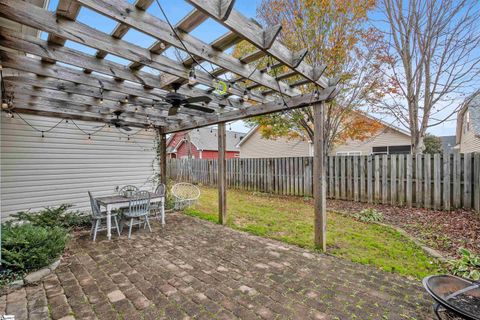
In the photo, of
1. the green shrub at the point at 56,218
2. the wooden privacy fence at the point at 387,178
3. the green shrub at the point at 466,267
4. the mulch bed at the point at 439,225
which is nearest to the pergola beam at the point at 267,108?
the green shrub at the point at 466,267

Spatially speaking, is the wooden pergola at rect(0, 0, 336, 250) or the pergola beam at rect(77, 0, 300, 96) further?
the wooden pergola at rect(0, 0, 336, 250)

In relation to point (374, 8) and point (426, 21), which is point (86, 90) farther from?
point (426, 21)

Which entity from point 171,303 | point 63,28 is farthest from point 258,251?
point 63,28

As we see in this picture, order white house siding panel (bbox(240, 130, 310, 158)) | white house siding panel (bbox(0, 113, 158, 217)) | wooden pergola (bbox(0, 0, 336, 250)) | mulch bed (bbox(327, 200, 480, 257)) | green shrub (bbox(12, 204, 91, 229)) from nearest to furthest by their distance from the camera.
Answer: wooden pergola (bbox(0, 0, 336, 250)), mulch bed (bbox(327, 200, 480, 257)), green shrub (bbox(12, 204, 91, 229)), white house siding panel (bbox(0, 113, 158, 217)), white house siding panel (bbox(240, 130, 310, 158))

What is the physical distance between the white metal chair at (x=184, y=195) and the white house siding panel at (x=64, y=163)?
0.96m

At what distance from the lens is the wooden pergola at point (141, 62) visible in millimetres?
1900

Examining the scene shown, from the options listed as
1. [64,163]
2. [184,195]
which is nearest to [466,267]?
[184,195]

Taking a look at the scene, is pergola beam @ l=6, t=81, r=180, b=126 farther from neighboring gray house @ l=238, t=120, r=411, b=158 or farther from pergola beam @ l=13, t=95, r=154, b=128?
neighboring gray house @ l=238, t=120, r=411, b=158

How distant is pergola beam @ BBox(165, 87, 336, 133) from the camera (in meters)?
3.45

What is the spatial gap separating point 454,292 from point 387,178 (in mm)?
5081

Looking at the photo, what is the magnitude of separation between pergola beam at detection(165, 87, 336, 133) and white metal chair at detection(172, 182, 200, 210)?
235cm

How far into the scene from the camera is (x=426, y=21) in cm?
646

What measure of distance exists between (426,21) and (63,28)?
8.80 meters

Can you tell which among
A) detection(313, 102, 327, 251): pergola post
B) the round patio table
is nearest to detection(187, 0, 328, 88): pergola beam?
detection(313, 102, 327, 251): pergola post
